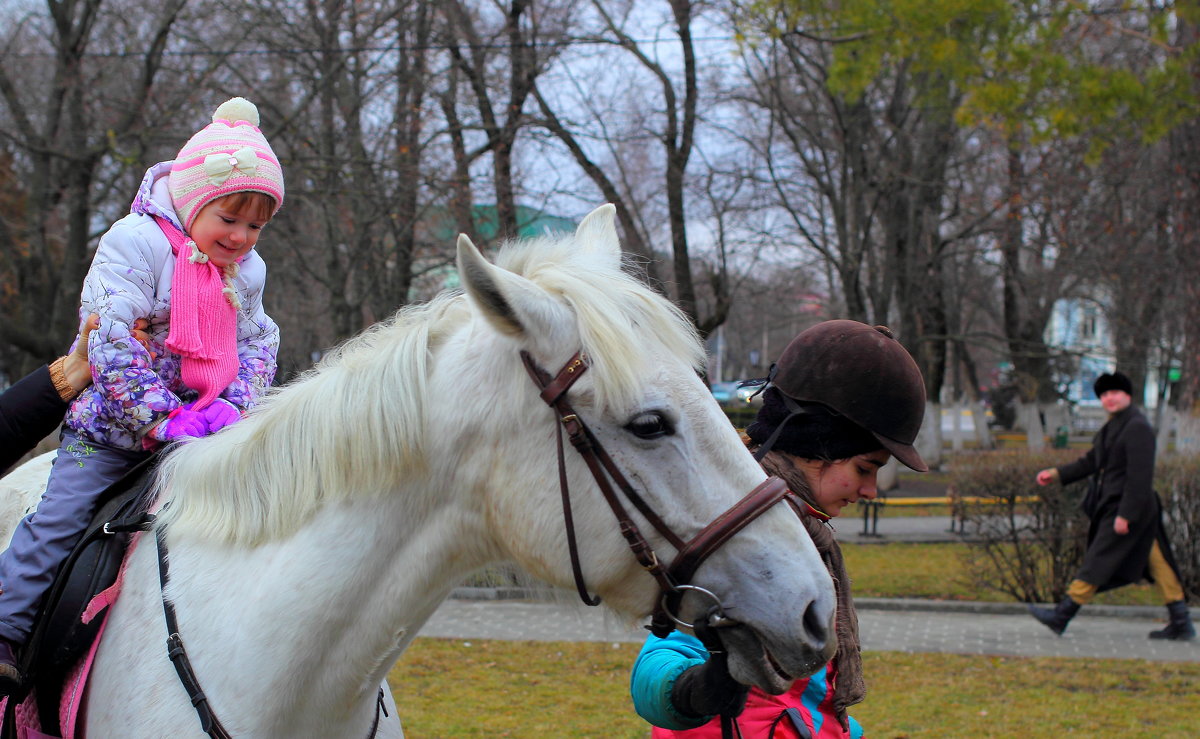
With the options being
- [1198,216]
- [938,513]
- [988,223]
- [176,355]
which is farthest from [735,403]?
[176,355]

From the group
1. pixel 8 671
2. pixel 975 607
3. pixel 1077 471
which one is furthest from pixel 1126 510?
pixel 8 671

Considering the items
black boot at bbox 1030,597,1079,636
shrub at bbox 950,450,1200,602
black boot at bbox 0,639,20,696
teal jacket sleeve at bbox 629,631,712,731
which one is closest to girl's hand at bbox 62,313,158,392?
black boot at bbox 0,639,20,696

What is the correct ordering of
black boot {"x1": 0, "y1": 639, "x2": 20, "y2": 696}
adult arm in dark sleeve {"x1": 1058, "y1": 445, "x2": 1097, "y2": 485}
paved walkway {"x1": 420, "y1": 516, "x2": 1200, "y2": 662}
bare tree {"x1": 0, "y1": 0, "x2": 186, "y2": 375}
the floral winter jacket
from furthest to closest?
bare tree {"x1": 0, "y1": 0, "x2": 186, "y2": 375} → adult arm in dark sleeve {"x1": 1058, "y1": 445, "x2": 1097, "y2": 485} → paved walkway {"x1": 420, "y1": 516, "x2": 1200, "y2": 662} → the floral winter jacket → black boot {"x1": 0, "y1": 639, "x2": 20, "y2": 696}

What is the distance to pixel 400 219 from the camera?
12508 millimetres

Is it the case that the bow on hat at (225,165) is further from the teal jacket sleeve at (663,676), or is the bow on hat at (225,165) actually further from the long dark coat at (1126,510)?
the long dark coat at (1126,510)

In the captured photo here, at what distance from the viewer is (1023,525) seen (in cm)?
1010

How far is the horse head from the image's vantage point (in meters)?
1.88

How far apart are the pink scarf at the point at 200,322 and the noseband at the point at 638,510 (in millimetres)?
1006

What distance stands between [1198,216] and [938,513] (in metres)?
7.69

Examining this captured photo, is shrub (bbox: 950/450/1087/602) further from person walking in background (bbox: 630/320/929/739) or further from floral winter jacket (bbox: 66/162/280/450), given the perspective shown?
floral winter jacket (bbox: 66/162/280/450)

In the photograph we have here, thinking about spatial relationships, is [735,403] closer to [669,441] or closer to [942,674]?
[942,674]

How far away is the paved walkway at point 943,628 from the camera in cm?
843

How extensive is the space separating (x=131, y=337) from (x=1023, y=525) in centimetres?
957

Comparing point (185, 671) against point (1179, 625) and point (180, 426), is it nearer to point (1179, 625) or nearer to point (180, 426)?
point (180, 426)
